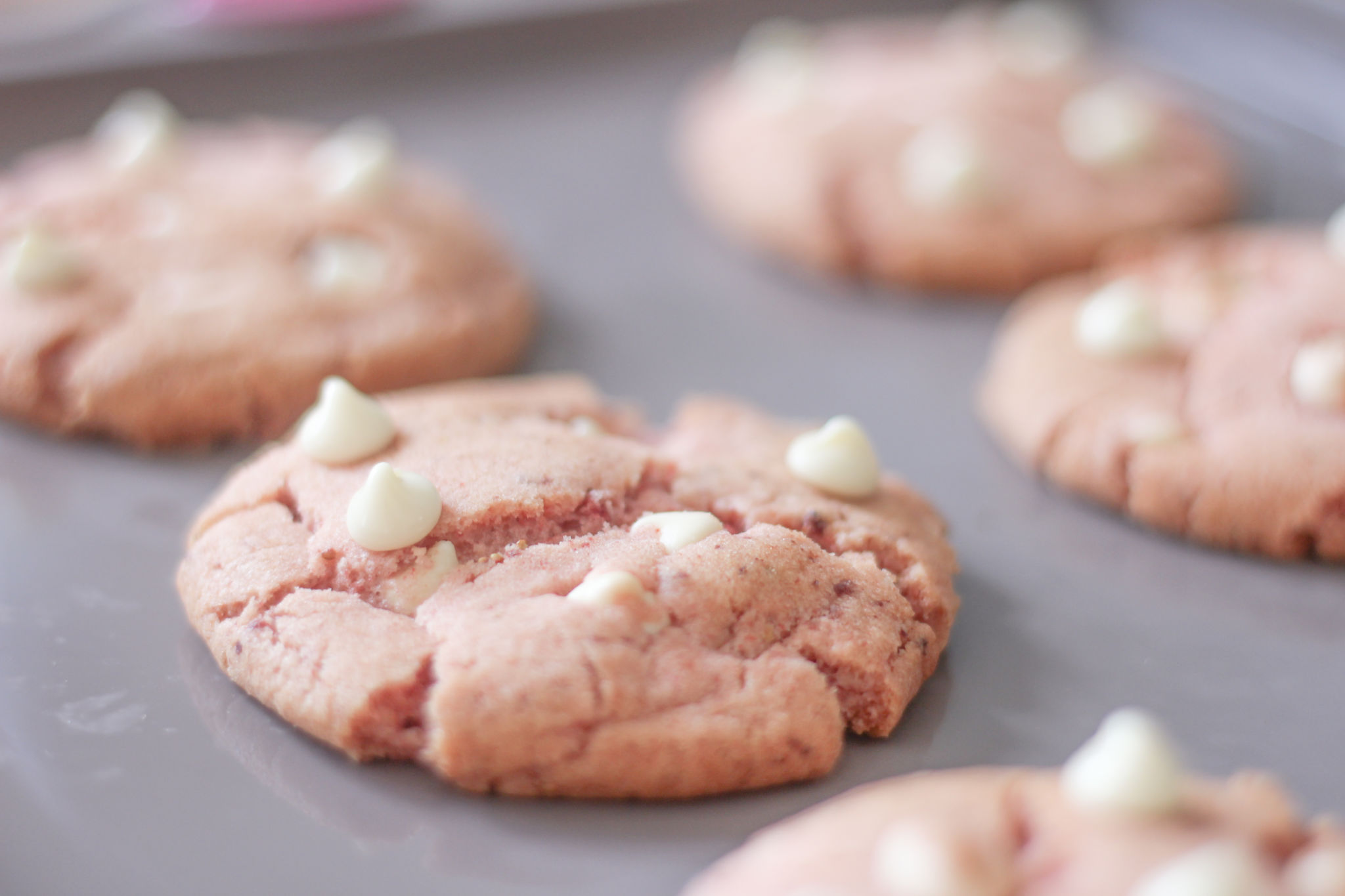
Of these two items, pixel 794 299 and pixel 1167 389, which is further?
pixel 794 299

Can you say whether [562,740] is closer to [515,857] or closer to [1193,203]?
[515,857]

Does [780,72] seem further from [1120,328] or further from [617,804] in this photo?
[617,804]

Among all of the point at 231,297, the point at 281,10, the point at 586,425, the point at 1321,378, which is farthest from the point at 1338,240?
the point at 281,10

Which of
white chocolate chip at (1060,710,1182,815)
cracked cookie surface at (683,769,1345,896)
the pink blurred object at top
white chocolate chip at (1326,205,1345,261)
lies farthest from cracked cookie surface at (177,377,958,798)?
the pink blurred object at top

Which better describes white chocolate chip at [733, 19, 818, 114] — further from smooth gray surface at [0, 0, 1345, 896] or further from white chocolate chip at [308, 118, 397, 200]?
white chocolate chip at [308, 118, 397, 200]

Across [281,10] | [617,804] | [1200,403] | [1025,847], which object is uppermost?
[281,10]

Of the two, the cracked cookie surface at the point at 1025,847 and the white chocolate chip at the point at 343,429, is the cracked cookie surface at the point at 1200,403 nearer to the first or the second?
the cracked cookie surface at the point at 1025,847

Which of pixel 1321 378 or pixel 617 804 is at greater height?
pixel 1321 378

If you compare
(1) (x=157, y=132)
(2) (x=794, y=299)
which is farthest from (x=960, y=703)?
(1) (x=157, y=132)
